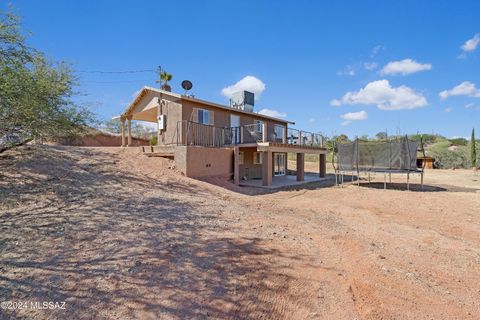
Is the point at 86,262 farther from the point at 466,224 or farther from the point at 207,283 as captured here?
the point at 466,224

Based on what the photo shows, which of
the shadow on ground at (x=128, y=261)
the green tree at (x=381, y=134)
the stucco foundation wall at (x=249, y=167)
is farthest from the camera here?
the green tree at (x=381, y=134)

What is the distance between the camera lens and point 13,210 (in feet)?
15.9

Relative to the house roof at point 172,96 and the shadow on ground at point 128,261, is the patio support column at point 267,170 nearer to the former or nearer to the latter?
the house roof at point 172,96

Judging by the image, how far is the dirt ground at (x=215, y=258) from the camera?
2.71 meters

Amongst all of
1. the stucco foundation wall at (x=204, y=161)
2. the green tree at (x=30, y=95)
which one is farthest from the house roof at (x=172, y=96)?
the green tree at (x=30, y=95)

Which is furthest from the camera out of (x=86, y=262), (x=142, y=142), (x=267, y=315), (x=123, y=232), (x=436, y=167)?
(x=436, y=167)

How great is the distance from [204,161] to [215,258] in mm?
7813

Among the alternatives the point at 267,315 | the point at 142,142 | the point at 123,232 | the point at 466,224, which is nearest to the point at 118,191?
the point at 123,232

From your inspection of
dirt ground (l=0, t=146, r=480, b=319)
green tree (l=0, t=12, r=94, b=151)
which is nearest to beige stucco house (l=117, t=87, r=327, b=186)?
green tree (l=0, t=12, r=94, b=151)

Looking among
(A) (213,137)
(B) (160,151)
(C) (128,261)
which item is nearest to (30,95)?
(C) (128,261)

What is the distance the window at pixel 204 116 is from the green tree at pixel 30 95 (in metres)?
5.80

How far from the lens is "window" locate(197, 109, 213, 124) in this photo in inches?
542

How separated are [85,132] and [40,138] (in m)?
1.57

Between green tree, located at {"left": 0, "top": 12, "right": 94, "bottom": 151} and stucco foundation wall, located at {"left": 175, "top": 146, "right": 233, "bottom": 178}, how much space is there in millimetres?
3450
